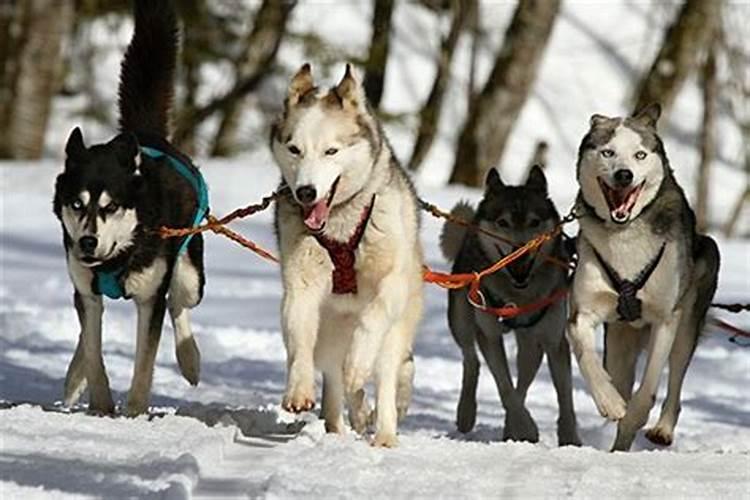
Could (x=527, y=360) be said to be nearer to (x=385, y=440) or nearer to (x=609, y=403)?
(x=609, y=403)

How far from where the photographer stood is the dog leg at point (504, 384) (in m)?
7.27

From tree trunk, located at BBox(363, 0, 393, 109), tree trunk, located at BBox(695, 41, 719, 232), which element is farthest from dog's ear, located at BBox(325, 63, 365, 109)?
tree trunk, located at BBox(695, 41, 719, 232)

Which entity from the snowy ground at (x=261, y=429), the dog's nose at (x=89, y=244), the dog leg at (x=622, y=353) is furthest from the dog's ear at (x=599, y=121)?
the dog's nose at (x=89, y=244)

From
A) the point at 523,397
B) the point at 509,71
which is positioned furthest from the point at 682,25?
the point at 523,397

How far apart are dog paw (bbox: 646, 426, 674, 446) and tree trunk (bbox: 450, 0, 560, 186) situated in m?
9.30

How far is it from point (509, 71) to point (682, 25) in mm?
2813

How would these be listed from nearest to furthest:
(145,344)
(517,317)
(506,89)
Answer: (145,344) < (517,317) < (506,89)

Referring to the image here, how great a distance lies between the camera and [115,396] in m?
8.09

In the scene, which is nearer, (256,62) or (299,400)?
(299,400)

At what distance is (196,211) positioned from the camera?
7.10 metres

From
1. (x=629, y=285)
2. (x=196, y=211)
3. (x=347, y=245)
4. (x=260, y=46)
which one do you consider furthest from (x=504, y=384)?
(x=260, y=46)

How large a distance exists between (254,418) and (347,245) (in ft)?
3.09

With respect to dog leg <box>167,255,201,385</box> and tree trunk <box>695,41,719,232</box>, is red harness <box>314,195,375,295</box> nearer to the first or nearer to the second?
dog leg <box>167,255,201,385</box>

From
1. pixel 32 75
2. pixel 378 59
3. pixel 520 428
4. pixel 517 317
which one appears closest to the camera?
pixel 520 428
